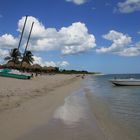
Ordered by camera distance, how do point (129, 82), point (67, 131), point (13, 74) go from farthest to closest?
point (13, 74), point (129, 82), point (67, 131)

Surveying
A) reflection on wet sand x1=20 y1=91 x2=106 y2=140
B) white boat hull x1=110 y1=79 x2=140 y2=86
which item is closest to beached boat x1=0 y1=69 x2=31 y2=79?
white boat hull x1=110 y1=79 x2=140 y2=86

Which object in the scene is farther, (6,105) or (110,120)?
(6,105)

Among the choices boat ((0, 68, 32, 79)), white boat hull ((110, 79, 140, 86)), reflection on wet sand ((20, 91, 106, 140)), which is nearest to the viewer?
reflection on wet sand ((20, 91, 106, 140))

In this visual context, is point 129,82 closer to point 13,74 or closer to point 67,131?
point 13,74

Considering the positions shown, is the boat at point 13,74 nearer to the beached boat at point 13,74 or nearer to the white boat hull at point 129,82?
the beached boat at point 13,74

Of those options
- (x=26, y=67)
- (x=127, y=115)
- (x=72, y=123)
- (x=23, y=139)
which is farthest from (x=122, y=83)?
(x=26, y=67)

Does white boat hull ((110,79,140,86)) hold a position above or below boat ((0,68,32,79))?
above

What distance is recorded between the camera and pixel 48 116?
1100cm

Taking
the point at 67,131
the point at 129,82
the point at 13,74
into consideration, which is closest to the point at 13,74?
the point at 13,74

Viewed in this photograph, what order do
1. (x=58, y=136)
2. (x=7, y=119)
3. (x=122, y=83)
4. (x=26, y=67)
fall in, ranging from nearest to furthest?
(x=58, y=136), (x=7, y=119), (x=122, y=83), (x=26, y=67)

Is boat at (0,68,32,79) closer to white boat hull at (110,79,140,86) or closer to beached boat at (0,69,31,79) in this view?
beached boat at (0,69,31,79)

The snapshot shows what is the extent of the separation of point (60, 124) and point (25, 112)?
247 centimetres

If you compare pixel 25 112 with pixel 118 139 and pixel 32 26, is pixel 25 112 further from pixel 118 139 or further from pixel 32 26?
pixel 32 26

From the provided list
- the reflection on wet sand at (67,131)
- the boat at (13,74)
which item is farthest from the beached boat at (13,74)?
the reflection on wet sand at (67,131)
